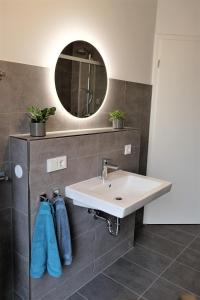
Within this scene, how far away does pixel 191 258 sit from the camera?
2.49 metres

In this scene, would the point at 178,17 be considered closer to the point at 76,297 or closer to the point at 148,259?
the point at 148,259

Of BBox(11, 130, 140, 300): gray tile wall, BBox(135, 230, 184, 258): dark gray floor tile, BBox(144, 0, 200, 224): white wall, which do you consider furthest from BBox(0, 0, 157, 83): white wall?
BBox(135, 230, 184, 258): dark gray floor tile

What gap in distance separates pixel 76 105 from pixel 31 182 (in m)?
0.75

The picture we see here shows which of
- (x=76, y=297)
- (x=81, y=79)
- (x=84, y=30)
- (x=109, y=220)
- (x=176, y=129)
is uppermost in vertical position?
(x=84, y=30)

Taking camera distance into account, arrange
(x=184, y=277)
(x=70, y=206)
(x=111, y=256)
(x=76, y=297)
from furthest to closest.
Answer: (x=111, y=256) → (x=184, y=277) → (x=76, y=297) → (x=70, y=206)

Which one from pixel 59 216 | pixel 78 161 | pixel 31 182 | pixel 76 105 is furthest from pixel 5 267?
pixel 76 105

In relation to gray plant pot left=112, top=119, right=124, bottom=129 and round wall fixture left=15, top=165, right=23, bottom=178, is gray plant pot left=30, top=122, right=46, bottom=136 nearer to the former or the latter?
round wall fixture left=15, top=165, right=23, bottom=178

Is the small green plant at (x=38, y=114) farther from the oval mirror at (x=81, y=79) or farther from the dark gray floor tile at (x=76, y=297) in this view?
the dark gray floor tile at (x=76, y=297)

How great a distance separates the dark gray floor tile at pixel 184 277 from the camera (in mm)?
2109

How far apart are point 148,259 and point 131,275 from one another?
1.00ft

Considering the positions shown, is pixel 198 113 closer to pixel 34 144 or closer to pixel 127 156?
pixel 127 156

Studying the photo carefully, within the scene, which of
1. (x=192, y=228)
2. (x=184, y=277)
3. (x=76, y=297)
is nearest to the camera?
(x=76, y=297)

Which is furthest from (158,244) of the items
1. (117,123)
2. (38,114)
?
(38,114)

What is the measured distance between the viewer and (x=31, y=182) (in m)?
1.54
